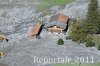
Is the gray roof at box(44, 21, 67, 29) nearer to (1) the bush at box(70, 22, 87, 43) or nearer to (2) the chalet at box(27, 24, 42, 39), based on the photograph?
(2) the chalet at box(27, 24, 42, 39)

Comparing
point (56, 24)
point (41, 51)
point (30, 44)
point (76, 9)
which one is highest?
point (76, 9)

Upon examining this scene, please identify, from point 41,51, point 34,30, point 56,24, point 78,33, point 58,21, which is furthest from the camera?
point 58,21

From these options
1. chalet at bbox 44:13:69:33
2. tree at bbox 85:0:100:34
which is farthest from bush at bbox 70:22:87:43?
chalet at bbox 44:13:69:33

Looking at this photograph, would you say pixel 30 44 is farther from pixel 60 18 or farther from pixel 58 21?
pixel 60 18

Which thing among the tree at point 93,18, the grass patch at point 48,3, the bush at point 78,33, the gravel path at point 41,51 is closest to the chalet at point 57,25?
the gravel path at point 41,51

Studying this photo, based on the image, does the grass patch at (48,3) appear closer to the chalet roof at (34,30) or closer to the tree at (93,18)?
the chalet roof at (34,30)

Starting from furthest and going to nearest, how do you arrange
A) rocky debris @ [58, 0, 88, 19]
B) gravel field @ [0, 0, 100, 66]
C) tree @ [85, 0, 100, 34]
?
1. rocky debris @ [58, 0, 88, 19]
2. tree @ [85, 0, 100, 34]
3. gravel field @ [0, 0, 100, 66]

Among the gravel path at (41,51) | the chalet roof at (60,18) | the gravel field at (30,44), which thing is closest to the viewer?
the gravel path at (41,51)

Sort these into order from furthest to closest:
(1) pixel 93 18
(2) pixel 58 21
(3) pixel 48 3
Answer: (3) pixel 48 3, (2) pixel 58 21, (1) pixel 93 18

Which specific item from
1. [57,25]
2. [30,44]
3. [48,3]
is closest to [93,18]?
[57,25]
